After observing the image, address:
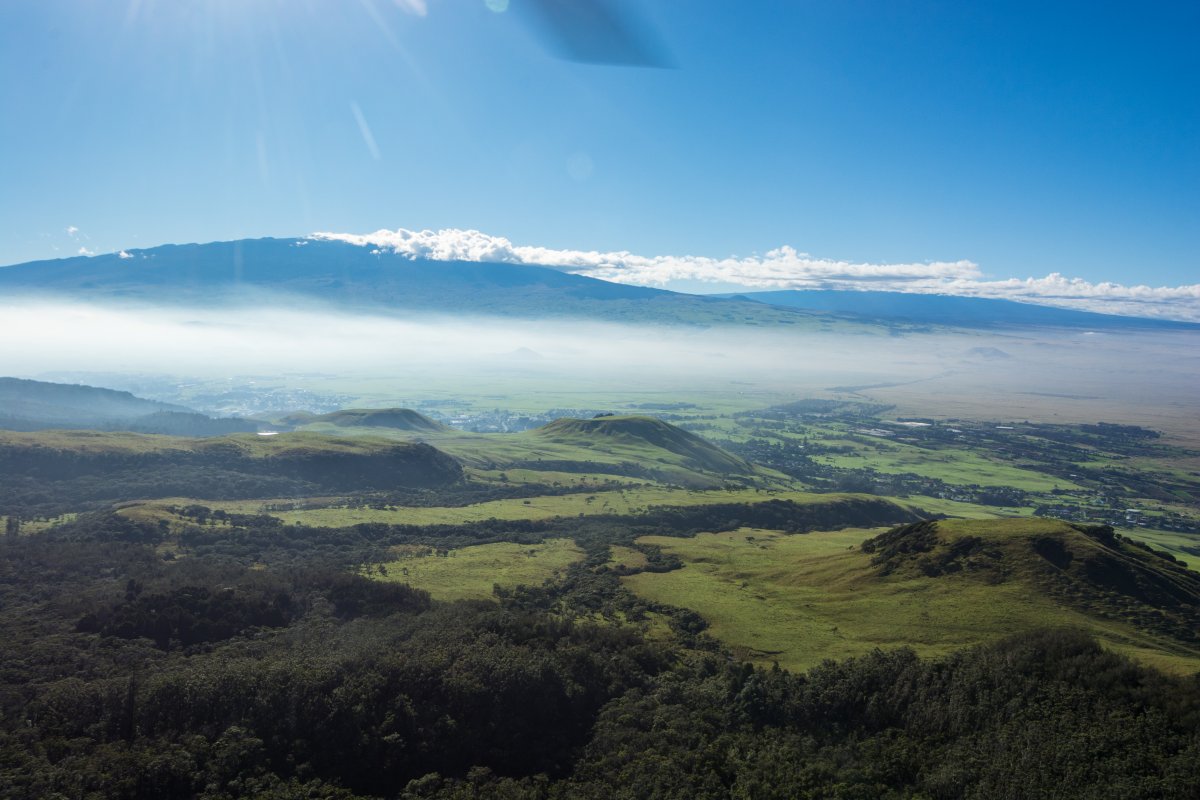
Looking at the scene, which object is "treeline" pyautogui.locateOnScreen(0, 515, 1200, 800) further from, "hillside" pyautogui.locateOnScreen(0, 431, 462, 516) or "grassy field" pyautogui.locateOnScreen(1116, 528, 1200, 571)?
"grassy field" pyautogui.locateOnScreen(1116, 528, 1200, 571)

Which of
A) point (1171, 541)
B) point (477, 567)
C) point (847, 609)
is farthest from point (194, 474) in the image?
point (1171, 541)

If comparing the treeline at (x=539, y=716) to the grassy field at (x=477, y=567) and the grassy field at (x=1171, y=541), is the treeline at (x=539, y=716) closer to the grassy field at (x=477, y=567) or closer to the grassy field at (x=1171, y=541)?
the grassy field at (x=477, y=567)

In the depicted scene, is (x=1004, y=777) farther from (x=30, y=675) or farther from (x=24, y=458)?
(x=24, y=458)

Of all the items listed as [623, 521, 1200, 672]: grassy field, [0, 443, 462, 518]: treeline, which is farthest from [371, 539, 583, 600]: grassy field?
[0, 443, 462, 518]: treeline

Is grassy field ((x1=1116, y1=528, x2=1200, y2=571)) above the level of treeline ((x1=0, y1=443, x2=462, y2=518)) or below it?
below

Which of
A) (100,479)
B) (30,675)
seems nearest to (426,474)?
(100,479)

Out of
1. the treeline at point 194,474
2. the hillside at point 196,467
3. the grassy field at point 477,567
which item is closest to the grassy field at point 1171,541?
the grassy field at point 477,567

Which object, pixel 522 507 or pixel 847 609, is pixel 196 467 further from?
pixel 847 609
